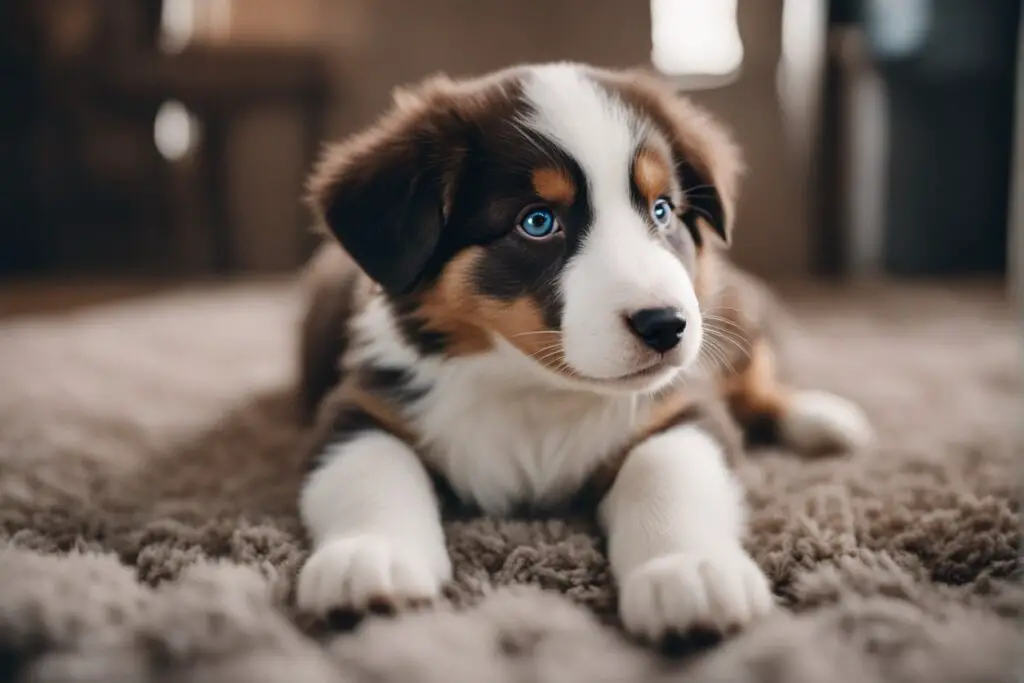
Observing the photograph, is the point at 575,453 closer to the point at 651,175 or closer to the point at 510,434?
the point at 510,434

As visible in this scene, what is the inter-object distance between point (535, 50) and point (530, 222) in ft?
15.6

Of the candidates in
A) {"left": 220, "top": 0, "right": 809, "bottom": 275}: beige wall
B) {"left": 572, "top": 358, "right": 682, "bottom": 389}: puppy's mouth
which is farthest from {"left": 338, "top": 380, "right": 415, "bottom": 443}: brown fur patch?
{"left": 220, "top": 0, "right": 809, "bottom": 275}: beige wall

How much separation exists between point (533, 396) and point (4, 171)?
526cm

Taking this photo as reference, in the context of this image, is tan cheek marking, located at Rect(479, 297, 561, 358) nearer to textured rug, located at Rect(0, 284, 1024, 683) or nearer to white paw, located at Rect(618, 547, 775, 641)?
textured rug, located at Rect(0, 284, 1024, 683)

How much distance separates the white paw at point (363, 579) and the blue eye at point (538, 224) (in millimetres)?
535

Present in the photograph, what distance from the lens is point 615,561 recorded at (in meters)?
1.29

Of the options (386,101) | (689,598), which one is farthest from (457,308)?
(386,101)

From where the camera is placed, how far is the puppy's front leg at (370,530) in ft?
3.76

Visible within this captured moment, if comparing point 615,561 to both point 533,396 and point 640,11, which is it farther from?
point 640,11

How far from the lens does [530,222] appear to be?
1496mm

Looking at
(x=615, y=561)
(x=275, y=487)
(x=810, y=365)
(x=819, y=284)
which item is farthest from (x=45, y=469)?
(x=819, y=284)

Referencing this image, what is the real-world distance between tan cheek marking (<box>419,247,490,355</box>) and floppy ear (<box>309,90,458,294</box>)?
1.8 inches

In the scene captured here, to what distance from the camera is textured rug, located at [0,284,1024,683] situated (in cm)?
104

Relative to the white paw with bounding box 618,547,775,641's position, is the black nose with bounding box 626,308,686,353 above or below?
above
